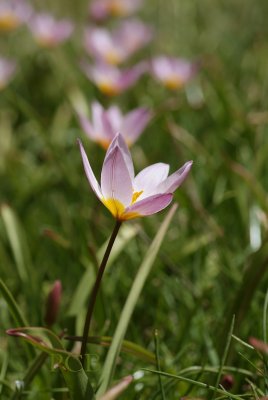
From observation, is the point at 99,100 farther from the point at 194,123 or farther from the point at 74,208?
the point at 74,208

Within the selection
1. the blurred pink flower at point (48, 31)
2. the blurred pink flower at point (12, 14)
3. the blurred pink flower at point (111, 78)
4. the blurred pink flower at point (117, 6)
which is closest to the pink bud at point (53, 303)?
the blurred pink flower at point (111, 78)

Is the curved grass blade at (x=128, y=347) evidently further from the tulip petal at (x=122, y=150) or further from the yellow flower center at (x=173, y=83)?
the yellow flower center at (x=173, y=83)

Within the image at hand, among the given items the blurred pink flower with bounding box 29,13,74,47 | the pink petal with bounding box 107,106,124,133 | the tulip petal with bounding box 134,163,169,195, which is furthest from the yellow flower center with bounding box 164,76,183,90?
the tulip petal with bounding box 134,163,169,195

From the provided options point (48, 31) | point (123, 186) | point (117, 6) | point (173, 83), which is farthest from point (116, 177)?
point (117, 6)

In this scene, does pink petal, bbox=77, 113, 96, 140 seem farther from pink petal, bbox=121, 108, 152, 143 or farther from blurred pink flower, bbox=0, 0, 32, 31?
blurred pink flower, bbox=0, 0, 32, 31

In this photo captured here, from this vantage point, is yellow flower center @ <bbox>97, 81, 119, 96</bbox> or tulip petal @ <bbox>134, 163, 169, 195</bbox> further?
yellow flower center @ <bbox>97, 81, 119, 96</bbox>

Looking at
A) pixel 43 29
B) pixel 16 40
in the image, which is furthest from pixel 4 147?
pixel 16 40
